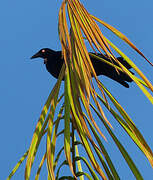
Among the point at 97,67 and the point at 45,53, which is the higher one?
the point at 45,53

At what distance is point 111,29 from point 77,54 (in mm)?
114

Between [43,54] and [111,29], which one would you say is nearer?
[111,29]

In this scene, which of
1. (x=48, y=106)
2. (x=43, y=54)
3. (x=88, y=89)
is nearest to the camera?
(x=88, y=89)

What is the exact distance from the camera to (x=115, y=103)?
2.49ft

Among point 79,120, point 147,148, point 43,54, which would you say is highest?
point 43,54

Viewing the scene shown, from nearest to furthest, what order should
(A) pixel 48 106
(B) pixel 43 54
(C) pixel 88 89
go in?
(C) pixel 88 89, (A) pixel 48 106, (B) pixel 43 54

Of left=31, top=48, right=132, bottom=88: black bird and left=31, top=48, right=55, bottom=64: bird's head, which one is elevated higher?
left=31, top=48, right=55, bottom=64: bird's head

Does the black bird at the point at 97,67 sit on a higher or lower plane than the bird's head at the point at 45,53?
lower

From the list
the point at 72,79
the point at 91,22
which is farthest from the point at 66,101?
the point at 91,22

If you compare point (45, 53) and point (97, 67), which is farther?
point (45, 53)

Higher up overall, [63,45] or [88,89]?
[63,45]

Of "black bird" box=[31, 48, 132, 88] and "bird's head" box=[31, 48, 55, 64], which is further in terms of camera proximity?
"bird's head" box=[31, 48, 55, 64]

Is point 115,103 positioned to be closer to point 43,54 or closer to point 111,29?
point 111,29

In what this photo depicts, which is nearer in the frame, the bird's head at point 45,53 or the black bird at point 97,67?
the black bird at point 97,67
